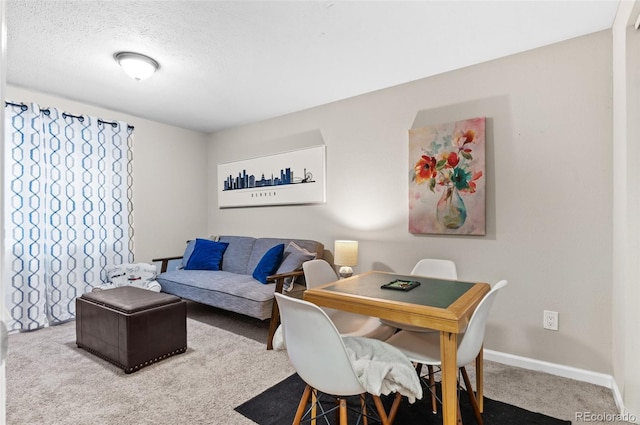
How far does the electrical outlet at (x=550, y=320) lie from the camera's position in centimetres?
241

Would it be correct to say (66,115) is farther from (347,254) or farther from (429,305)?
(429,305)

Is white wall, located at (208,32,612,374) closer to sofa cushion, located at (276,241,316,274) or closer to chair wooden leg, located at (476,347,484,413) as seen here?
sofa cushion, located at (276,241,316,274)

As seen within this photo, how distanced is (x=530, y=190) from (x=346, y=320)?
1684 millimetres

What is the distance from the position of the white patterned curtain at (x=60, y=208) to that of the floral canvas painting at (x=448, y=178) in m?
3.39

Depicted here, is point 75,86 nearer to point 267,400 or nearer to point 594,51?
point 267,400

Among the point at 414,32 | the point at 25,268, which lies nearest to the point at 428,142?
the point at 414,32

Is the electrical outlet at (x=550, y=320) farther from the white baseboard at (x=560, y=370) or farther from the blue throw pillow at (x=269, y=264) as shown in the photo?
the blue throw pillow at (x=269, y=264)

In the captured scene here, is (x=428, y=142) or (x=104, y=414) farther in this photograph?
(x=428, y=142)

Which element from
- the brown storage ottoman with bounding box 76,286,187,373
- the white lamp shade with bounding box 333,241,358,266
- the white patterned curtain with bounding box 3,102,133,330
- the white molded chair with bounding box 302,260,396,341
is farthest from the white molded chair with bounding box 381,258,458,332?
the white patterned curtain with bounding box 3,102,133,330

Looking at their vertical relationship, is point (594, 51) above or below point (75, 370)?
above

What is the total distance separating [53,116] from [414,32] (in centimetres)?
363

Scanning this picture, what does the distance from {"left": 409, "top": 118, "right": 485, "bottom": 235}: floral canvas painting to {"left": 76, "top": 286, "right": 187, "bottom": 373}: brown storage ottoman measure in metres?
2.19

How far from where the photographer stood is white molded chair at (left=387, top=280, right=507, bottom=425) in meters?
1.52

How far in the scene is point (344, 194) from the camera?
3.59 m
